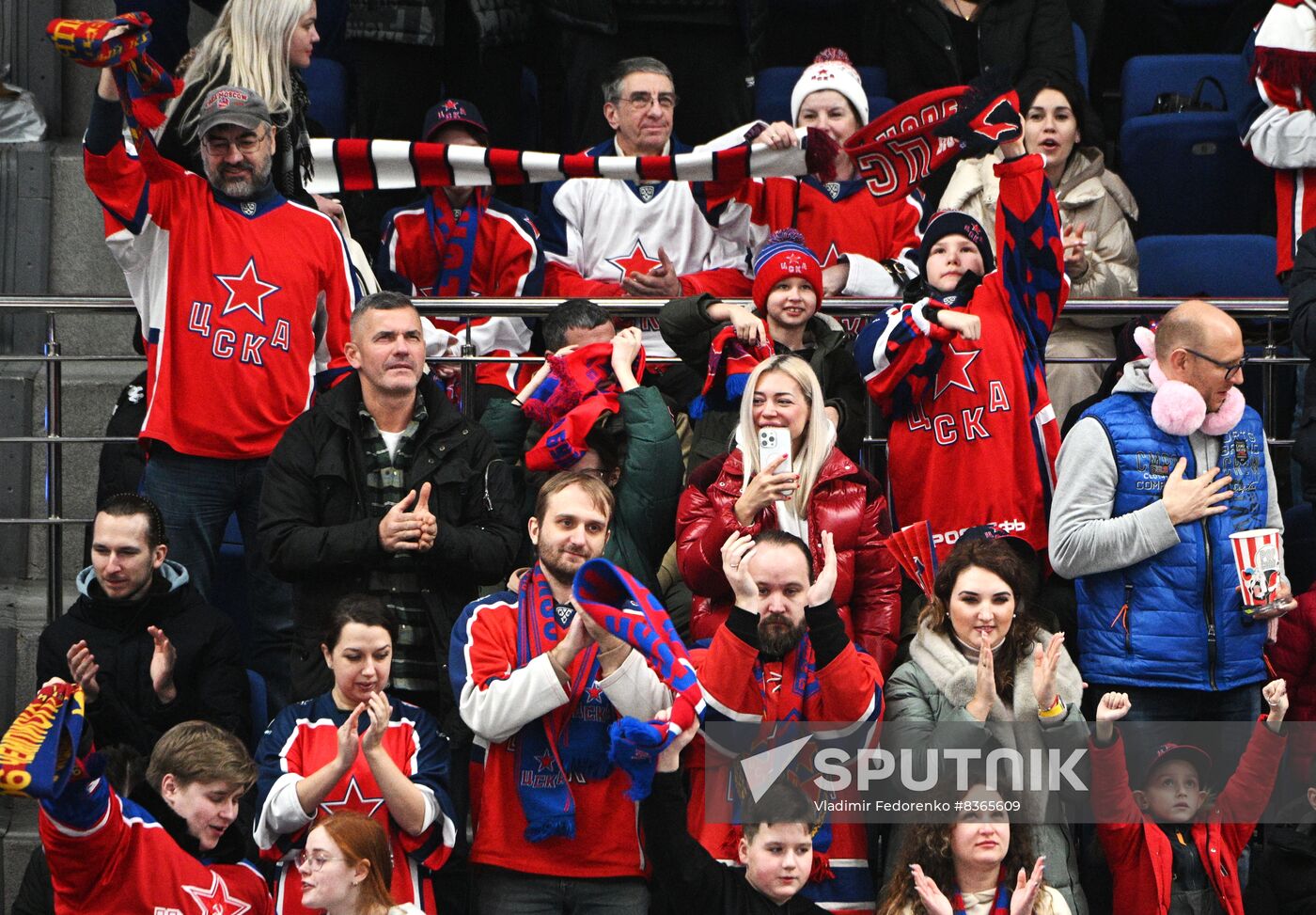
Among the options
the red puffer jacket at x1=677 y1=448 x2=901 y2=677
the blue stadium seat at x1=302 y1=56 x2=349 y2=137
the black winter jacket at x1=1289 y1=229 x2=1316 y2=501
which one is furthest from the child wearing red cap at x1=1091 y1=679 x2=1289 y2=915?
the blue stadium seat at x1=302 y1=56 x2=349 y2=137

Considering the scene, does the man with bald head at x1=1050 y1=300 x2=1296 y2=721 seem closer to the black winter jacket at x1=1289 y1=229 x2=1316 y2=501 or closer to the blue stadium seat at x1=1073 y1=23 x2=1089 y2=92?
the black winter jacket at x1=1289 y1=229 x2=1316 y2=501

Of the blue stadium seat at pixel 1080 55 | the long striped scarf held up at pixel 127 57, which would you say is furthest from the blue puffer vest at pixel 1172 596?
the blue stadium seat at pixel 1080 55

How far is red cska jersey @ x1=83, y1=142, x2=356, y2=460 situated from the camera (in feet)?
22.3

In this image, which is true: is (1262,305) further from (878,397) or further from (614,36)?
(614,36)

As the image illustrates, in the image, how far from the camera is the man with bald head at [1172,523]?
248 inches

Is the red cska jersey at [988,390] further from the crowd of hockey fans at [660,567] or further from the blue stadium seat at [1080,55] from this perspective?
the blue stadium seat at [1080,55]

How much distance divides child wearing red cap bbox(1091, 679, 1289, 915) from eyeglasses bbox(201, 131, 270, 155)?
10.9 ft

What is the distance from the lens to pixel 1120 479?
21.4ft

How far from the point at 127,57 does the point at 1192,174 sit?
15.9 feet

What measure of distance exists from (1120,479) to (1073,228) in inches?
72.4

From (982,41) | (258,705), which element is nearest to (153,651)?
(258,705)

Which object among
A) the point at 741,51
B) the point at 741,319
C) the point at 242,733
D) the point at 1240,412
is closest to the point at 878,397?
the point at 741,319

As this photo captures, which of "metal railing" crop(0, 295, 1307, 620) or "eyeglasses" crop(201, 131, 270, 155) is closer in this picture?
"eyeglasses" crop(201, 131, 270, 155)

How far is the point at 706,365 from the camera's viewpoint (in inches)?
281
